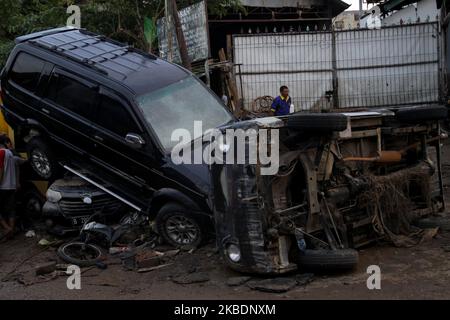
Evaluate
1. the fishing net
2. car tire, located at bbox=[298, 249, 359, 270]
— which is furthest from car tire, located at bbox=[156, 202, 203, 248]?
the fishing net

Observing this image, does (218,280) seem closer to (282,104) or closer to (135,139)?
(135,139)

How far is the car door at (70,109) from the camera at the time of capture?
7273mm

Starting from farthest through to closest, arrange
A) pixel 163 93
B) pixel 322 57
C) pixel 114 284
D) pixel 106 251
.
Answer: pixel 322 57 < pixel 163 93 < pixel 106 251 < pixel 114 284

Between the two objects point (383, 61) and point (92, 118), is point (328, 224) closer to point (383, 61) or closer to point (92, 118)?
point (92, 118)

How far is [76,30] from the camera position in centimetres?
877

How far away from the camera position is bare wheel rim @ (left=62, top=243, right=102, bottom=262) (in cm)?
638

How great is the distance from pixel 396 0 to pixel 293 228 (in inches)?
652

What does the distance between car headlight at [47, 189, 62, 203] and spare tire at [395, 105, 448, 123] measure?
4.36 m

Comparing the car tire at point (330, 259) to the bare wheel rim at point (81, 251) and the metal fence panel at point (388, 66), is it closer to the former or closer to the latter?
the bare wheel rim at point (81, 251)

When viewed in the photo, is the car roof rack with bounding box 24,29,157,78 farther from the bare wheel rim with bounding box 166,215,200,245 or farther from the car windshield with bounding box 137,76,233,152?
the bare wheel rim with bounding box 166,215,200,245

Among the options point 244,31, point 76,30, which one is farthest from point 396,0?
point 76,30

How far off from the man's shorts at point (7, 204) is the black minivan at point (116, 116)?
0.51 meters

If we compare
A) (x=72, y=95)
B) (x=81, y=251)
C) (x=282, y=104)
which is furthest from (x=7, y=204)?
(x=282, y=104)

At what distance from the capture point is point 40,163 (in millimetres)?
7973
